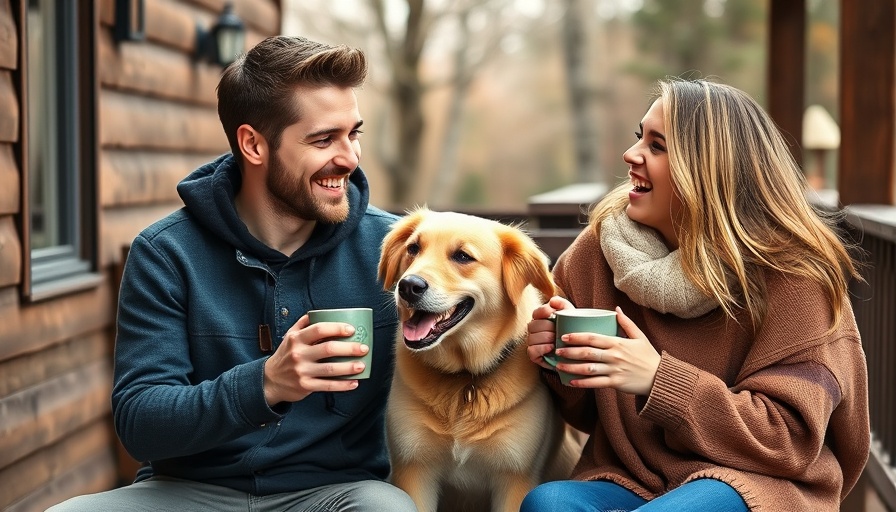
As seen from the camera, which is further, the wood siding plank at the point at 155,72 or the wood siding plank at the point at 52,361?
the wood siding plank at the point at 155,72

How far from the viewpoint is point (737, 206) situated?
2.38m

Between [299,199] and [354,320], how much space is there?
559mm

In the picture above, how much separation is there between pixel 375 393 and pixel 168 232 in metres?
0.65

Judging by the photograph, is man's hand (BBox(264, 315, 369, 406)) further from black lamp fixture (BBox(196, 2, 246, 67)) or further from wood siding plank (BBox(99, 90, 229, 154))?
black lamp fixture (BBox(196, 2, 246, 67))

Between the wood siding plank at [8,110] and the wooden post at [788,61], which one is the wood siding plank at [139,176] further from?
the wooden post at [788,61]

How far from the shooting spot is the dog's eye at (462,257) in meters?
2.52

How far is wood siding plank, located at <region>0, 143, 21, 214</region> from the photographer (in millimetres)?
3279

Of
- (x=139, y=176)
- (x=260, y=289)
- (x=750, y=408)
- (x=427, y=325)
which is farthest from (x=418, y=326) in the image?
(x=139, y=176)

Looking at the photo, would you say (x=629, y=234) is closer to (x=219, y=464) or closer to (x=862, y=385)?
(x=862, y=385)

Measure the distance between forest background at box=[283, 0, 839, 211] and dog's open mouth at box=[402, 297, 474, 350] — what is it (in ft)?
37.3

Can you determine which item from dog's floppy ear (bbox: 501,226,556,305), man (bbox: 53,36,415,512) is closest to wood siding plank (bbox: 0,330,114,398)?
man (bbox: 53,36,415,512)

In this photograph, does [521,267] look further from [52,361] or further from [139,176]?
[139,176]

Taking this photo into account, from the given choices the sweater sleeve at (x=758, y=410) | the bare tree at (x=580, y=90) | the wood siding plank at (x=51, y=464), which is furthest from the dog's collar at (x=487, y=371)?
the bare tree at (x=580, y=90)

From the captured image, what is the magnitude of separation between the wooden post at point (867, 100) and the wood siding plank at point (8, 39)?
3284 mm
